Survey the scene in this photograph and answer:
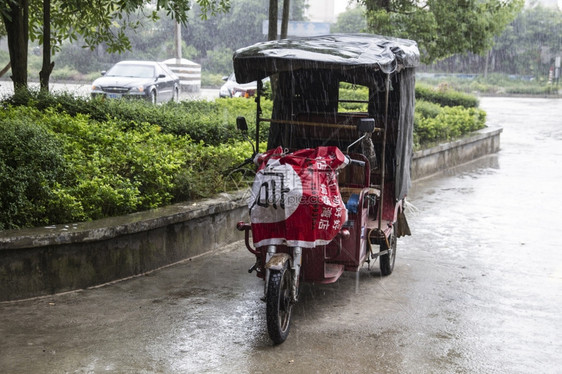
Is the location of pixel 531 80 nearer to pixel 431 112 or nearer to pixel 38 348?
pixel 431 112

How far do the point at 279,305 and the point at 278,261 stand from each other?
0.31 meters

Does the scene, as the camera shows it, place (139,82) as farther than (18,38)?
Yes

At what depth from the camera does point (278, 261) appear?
5.17 meters

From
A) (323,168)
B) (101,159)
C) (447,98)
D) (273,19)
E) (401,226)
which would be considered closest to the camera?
(323,168)

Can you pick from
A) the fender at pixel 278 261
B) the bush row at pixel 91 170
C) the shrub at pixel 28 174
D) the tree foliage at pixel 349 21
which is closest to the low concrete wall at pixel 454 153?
the bush row at pixel 91 170

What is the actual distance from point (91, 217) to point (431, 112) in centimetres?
1113

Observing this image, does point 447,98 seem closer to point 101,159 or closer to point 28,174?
point 101,159

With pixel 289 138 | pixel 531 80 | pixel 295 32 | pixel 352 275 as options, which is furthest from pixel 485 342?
pixel 531 80

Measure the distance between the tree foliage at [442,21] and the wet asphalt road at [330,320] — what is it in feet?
28.4

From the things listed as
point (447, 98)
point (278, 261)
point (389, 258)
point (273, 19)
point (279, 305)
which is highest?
point (273, 19)

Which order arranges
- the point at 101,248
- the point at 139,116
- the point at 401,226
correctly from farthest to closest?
the point at 139,116 < the point at 401,226 < the point at 101,248

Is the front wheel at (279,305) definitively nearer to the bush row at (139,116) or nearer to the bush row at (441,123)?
the bush row at (139,116)

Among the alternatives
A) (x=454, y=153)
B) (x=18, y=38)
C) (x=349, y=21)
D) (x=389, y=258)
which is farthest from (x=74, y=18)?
(x=349, y=21)

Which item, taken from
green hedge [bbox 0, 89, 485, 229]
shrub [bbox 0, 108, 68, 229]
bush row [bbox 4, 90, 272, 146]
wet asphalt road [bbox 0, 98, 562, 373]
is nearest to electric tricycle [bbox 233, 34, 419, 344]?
wet asphalt road [bbox 0, 98, 562, 373]
